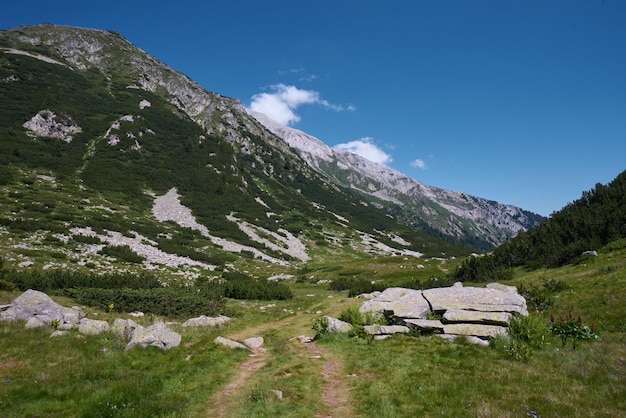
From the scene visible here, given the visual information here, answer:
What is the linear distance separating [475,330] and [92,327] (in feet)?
55.8

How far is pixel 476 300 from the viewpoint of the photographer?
675 inches

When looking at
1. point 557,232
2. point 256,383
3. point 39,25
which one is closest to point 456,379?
point 256,383

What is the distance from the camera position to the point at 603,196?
99.6 feet

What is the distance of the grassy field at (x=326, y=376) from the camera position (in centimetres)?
924

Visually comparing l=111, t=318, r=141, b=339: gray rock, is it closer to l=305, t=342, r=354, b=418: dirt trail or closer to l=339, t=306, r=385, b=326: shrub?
l=305, t=342, r=354, b=418: dirt trail

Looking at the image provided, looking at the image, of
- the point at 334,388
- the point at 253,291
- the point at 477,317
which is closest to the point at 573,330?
the point at 477,317

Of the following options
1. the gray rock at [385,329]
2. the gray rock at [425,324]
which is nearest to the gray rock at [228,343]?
the gray rock at [385,329]

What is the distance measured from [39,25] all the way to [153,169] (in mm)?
167087

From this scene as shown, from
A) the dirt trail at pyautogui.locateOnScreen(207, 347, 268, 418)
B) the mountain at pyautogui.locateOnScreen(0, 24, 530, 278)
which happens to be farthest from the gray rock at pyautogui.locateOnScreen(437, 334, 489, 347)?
the mountain at pyautogui.locateOnScreen(0, 24, 530, 278)

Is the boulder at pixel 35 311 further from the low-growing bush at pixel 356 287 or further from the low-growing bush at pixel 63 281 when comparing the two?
the low-growing bush at pixel 356 287

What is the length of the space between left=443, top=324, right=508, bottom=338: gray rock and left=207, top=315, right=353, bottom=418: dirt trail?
216 inches

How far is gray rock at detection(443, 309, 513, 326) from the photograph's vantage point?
601 inches

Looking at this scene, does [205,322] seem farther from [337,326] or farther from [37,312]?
[37,312]

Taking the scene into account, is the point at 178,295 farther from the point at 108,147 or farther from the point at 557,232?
the point at 108,147
